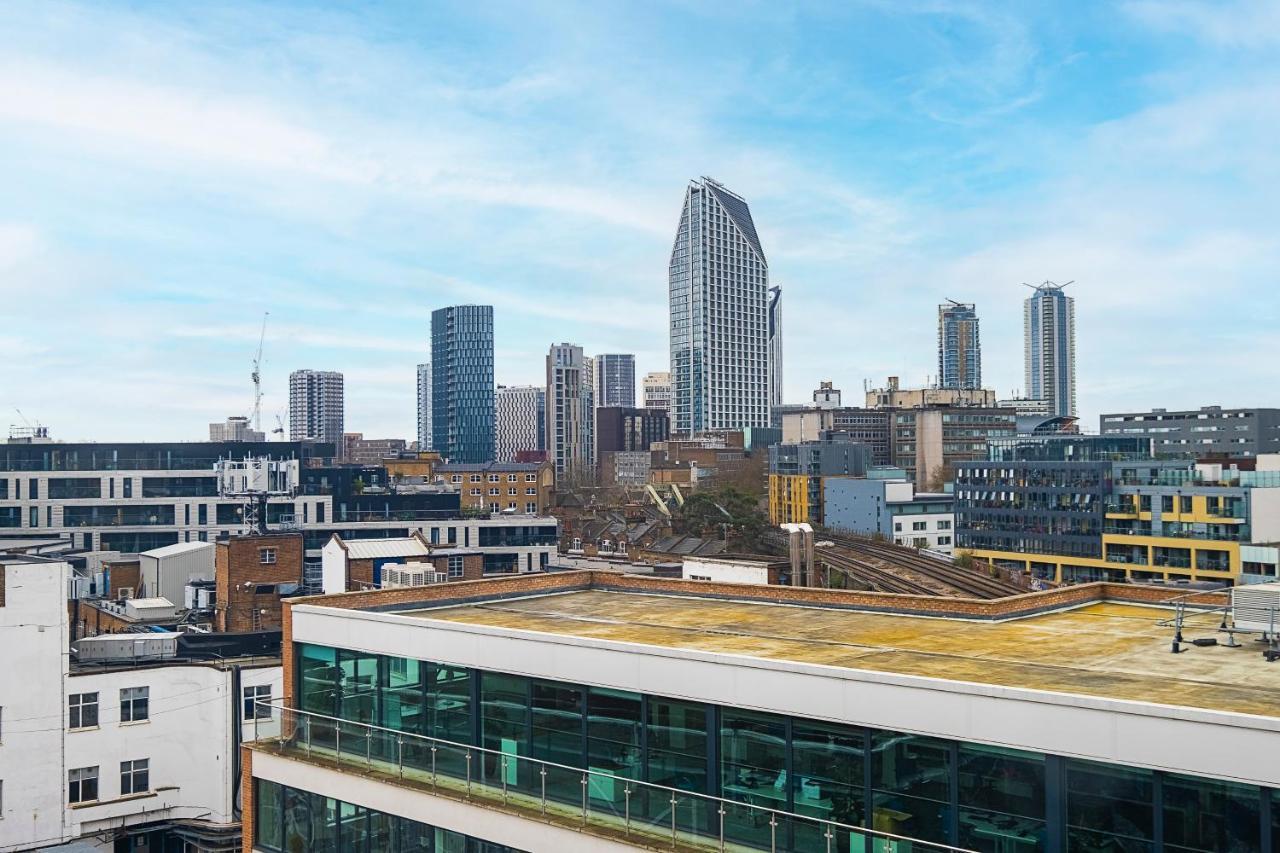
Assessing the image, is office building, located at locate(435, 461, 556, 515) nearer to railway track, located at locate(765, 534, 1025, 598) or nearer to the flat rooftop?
railway track, located at locate(765, 534, 1025, 598)

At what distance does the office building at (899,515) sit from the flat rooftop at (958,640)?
8716 cm

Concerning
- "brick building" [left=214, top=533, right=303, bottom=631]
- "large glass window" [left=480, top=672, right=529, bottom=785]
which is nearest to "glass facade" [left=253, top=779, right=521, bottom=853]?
"large glass window" [left=480, top=672, right=529, bottom=785]

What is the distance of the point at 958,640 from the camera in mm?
18016

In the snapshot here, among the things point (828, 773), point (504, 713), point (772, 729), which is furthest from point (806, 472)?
point (828, 773)

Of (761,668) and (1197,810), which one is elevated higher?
(761,668)

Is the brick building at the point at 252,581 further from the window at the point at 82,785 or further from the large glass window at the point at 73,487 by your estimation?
the large glass window at the point at 73,487

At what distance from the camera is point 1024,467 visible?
9725 centimetres

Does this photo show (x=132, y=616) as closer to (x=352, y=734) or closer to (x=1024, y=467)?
(x=352, y=734)

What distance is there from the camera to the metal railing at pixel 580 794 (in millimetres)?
13016

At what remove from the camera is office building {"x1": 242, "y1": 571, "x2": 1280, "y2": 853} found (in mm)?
11797

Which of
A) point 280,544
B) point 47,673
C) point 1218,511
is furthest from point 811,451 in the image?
point 47,673

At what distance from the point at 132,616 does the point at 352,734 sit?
99.7 feet

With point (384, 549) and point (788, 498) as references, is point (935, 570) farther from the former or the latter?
point (788, 498)

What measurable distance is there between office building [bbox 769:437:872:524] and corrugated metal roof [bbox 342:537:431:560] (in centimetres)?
7950
